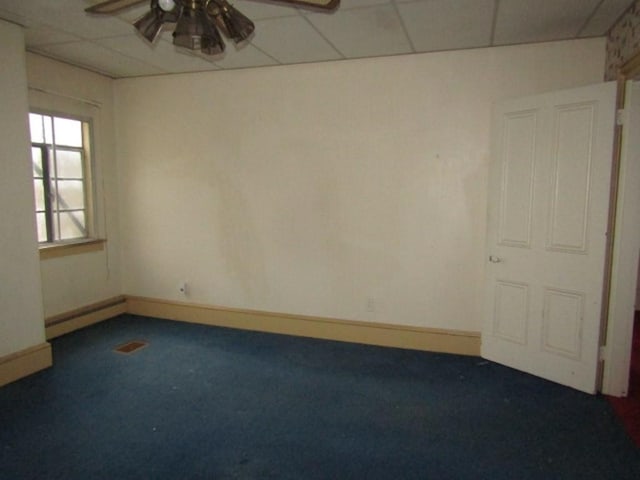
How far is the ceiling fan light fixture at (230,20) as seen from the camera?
5.48 ft

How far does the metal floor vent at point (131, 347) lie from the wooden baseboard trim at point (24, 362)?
1.71ft

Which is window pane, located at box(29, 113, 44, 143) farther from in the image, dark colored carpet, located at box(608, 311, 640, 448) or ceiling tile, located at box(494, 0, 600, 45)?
dark colored carpet, located at box(608, 311, 640, 448)

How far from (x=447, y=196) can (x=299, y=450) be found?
2.27 meters

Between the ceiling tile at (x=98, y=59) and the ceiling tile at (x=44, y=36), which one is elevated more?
the ceiling tile at (x=98, y=59)

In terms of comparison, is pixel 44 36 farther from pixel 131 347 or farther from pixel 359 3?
pixel 131 347

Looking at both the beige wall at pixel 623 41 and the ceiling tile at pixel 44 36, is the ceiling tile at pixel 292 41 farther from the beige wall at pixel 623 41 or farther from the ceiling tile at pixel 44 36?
the beige wall at pixel 623 41

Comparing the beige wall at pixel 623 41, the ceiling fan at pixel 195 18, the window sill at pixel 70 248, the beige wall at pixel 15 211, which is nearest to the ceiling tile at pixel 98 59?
the beige wall at pixel 15 211

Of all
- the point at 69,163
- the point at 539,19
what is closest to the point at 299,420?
the point at 539,19

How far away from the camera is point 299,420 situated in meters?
2.59

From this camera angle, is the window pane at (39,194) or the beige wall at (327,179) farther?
the window pane at (39,194)

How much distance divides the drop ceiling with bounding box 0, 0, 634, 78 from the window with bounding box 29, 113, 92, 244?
2.16ft

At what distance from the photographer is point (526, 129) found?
10.2ft

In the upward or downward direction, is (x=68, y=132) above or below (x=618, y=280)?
above

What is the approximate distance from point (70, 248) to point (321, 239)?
2428 millimetres
